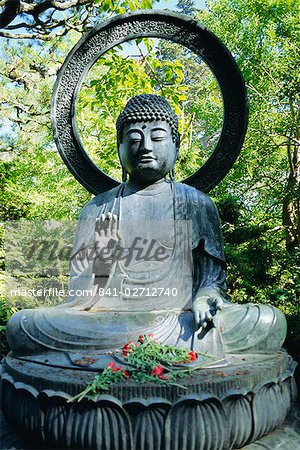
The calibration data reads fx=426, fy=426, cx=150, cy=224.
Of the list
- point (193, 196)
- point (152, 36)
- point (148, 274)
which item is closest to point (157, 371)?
point (148, 274)

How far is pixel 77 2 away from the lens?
8.00 m

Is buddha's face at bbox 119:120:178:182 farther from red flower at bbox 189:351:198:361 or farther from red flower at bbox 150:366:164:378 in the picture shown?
red flower at bbox 150:366:164:378

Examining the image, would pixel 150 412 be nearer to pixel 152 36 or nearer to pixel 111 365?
pixel 111 365

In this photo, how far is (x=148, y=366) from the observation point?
2.35 metres

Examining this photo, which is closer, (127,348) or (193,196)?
(127,348)

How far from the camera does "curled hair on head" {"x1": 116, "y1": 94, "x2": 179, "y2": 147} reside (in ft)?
11.7

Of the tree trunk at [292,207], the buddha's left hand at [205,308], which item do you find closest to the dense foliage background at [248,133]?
the tree trunk at [292,207]

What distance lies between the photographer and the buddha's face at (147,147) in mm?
3553

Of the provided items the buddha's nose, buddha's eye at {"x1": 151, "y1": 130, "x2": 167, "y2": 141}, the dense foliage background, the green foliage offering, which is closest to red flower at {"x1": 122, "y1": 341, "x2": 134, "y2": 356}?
the green foliage offering

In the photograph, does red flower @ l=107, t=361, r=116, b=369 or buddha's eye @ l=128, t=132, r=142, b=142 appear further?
buddha's eye @ l=128, t=132, r=142, b=142

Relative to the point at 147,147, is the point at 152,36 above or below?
above

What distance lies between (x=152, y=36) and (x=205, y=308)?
8.68 ft

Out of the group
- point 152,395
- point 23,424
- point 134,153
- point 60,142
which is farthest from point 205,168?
point 23,424

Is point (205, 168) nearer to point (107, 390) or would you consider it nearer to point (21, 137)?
point (107, 390)
